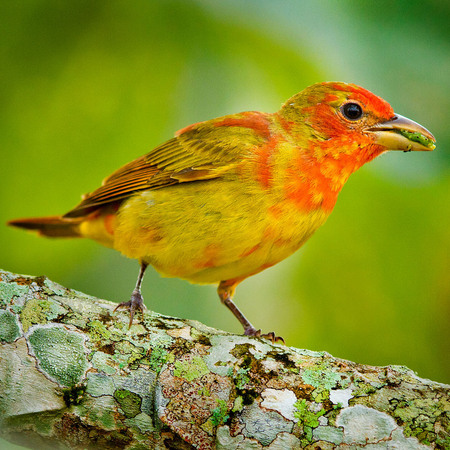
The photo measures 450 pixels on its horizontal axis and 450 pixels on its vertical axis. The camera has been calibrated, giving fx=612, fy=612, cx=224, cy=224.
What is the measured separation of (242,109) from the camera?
300cm

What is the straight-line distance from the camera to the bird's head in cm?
313

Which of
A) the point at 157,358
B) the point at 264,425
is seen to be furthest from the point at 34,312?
the point at 264,425

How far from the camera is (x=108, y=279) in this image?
340 centimetres

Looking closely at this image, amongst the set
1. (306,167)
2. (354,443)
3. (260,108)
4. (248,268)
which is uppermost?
(260,108)

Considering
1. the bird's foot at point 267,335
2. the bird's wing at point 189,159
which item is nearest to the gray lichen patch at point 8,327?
the bird's wing at point 189,159

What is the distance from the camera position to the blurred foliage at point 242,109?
115 inches

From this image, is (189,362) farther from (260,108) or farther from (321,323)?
(260,108)

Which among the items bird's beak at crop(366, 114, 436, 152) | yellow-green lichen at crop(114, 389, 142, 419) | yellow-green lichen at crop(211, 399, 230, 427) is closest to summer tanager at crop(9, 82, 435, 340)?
bird's beak at crop(366, 114, 436, 152)

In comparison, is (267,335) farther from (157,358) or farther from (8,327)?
(8,327)

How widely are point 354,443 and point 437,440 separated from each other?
0.26m

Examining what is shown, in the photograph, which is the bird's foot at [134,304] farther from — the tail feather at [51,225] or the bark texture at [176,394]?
the tail feather at [51,225]

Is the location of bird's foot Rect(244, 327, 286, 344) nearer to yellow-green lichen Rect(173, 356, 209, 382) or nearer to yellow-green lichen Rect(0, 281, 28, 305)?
yellow-green lichen Rect(173, 356, 209, 382)

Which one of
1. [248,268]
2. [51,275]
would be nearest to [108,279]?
[51,275]

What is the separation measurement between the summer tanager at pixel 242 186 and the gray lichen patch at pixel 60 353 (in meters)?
0.48
